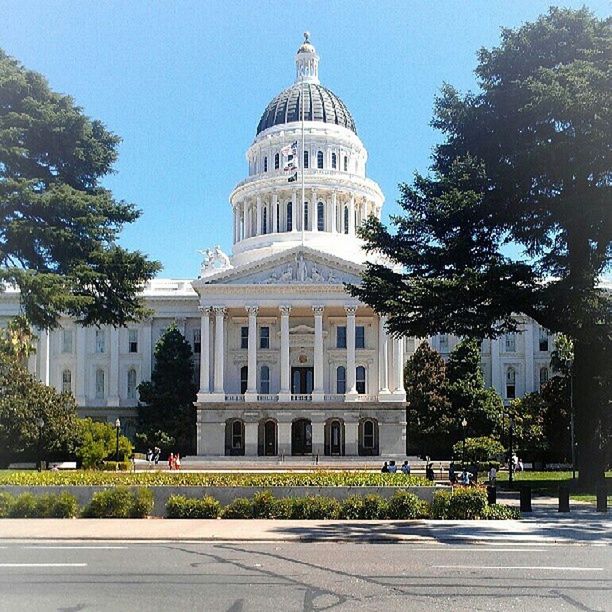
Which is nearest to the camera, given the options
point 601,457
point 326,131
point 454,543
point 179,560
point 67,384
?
point 179,560

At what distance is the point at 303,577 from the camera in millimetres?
14625

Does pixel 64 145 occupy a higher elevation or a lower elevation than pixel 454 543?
higher

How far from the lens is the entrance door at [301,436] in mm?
75500

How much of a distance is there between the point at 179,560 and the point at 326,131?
81062 millimetres

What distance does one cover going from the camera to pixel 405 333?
3812cm

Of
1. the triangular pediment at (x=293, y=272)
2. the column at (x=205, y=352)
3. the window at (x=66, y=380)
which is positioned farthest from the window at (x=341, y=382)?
the window at (x=66, y=380)

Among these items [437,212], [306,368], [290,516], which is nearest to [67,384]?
[306,368]

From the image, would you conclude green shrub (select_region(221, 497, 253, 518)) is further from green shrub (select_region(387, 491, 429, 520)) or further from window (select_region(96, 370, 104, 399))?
window (select_region(96, 370, 104, 399))

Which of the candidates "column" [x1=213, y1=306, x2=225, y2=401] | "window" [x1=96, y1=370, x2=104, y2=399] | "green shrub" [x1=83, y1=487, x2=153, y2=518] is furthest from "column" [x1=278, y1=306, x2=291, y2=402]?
"green shrub" [x1=83, y1=487, x2=153, y2=518]

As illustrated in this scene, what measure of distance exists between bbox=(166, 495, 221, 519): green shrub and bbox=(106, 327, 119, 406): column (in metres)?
63.2

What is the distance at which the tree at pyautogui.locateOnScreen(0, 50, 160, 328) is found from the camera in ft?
115

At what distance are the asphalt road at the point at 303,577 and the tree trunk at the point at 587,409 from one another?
1833cm

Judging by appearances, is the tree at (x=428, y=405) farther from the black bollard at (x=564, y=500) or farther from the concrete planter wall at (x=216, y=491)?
the concrete planter wall at (x=216, y=491)

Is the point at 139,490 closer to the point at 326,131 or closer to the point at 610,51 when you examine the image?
the point at 610,51
